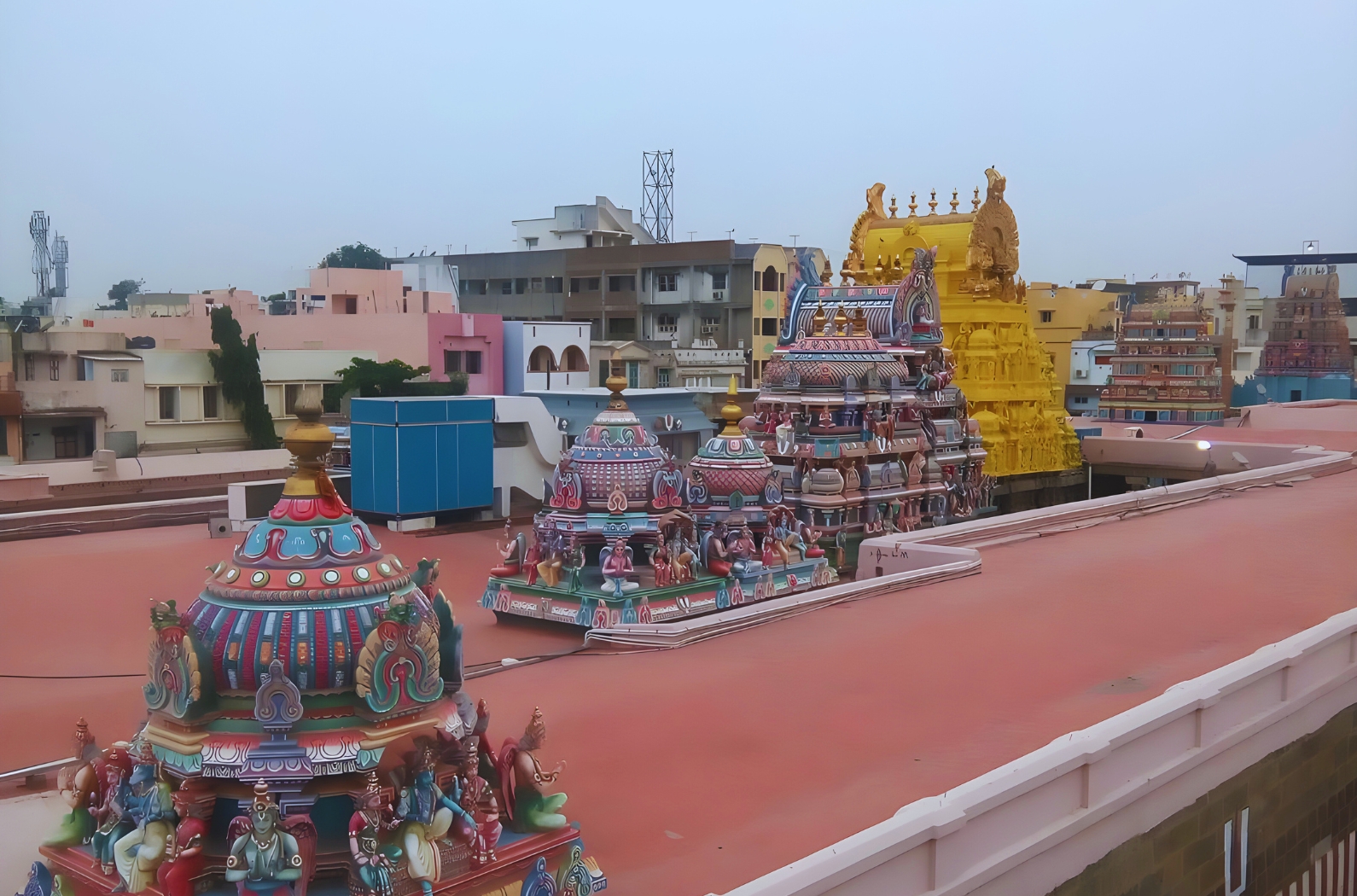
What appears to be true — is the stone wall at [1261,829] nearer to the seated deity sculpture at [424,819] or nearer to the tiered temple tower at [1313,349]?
the seated deity sculpture at [424,819]

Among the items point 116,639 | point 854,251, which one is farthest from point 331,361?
point 116,639

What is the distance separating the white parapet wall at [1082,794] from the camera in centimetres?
627

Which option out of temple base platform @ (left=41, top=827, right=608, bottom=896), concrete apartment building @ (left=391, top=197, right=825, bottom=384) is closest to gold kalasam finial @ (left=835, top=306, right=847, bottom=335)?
temple base platform @ (left=41, top=827, right=608, bottom=896)

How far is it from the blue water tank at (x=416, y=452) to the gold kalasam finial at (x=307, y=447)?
1414cm

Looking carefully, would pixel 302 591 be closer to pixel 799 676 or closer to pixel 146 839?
pixel 146 839

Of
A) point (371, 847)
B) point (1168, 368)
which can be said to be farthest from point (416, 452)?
point (1168, 368)

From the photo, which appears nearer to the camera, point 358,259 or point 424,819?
point 424,819

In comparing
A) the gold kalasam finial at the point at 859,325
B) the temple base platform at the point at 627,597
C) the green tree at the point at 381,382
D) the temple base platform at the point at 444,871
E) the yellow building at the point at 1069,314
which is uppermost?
the yellow building at the point at 1069,314

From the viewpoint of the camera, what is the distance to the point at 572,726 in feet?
29.9

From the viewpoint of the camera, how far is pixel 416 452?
2056 centimetres

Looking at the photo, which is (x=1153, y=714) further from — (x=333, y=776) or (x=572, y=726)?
(x=333, y=776)

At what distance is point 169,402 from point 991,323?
18170 millimetres

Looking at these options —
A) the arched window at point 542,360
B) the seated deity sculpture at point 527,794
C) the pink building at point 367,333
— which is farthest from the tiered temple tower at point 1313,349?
the seated deity sculpture at point 527,794

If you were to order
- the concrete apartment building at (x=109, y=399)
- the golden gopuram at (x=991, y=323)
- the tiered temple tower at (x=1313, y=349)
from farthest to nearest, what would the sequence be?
the tiered temple tower at (x=1313, y=349) → the concrete apartment building at (x=109, y=399) → the golden gopuram at (x=991, y=323)
